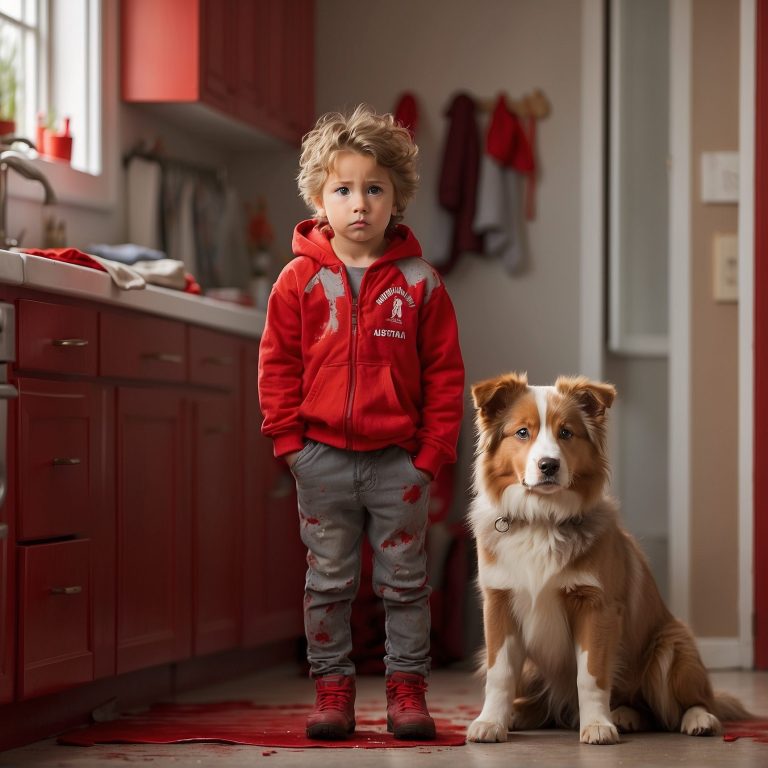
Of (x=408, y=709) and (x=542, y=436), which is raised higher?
(x=542, y=436)

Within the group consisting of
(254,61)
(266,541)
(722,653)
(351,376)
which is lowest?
(722,653)

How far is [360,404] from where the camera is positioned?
2512 mm

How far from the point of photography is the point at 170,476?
3279 millimetres

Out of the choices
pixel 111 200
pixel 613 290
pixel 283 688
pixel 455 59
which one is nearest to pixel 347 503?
pixel 283 688

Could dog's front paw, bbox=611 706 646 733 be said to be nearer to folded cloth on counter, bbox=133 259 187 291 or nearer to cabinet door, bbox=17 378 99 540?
cabinet door, bbox=17 378 99 540

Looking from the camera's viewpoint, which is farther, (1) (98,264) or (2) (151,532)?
(2) (151,532)

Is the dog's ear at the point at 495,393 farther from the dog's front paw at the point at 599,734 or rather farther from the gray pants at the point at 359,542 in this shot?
the dog's front paw at the point at 599,734

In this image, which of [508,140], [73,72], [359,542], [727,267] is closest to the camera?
[359,542]

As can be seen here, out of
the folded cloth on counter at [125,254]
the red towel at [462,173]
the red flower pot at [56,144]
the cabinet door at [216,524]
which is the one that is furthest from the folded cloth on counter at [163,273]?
the red towel at [462,173]

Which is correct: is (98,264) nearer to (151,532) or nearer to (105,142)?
(151,532)

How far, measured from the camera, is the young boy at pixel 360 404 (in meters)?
2.54

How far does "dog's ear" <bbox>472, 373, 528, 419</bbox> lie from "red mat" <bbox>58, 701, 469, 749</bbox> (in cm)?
65

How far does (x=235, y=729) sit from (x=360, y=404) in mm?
782

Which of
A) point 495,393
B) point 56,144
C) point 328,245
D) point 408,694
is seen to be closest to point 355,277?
point 328,245
